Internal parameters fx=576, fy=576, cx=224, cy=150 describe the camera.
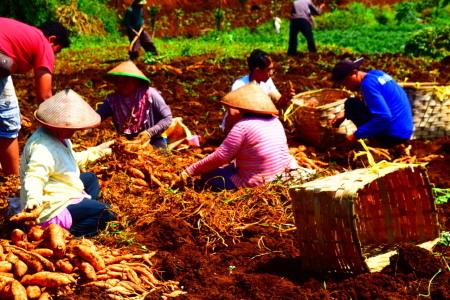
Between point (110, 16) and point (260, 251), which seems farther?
point (110, 16)

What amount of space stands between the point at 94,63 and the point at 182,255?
8739mm

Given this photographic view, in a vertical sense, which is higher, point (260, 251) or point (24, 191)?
point (24, 191)

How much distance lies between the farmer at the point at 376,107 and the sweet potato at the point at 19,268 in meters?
3.30

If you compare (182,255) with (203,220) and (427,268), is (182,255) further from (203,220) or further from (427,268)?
(427,268)

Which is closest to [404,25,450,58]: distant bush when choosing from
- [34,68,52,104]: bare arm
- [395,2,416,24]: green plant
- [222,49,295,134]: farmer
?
[222,49,295,134]: farmer

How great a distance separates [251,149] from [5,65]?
1.98 metres

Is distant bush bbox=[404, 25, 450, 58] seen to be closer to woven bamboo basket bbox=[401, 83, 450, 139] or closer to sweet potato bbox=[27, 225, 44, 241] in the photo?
woven bamboo basket bbox=[401, 83, 450, 139]

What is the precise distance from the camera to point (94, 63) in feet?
37.7

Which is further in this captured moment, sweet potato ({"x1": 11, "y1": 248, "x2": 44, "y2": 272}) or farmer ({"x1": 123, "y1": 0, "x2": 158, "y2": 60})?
farmer ({"x1": 123, "y1": 0, "x2": 158, "y2": 60})

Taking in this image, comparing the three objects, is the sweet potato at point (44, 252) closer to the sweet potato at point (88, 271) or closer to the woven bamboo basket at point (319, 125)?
the sweet potato at point (88, 271)

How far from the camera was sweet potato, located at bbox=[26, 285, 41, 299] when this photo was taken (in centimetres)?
283

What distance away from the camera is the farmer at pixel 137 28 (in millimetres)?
12211

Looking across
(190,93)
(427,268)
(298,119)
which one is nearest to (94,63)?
(190,93)

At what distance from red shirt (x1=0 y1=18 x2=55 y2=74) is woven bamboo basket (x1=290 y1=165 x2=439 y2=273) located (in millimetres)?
2620
